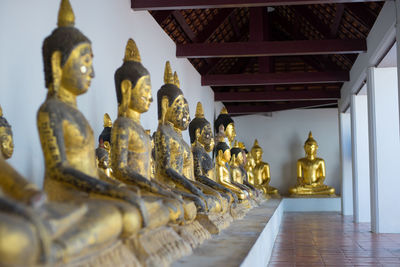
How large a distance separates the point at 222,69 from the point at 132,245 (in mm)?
10721

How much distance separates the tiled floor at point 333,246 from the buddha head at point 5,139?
9.51ft

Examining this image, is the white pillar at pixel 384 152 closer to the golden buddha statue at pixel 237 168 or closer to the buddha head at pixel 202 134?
the golden buddha statue at pixel 237 168

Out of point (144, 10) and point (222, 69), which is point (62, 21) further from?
point (222, 69)

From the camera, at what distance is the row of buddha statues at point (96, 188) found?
75.4 inches

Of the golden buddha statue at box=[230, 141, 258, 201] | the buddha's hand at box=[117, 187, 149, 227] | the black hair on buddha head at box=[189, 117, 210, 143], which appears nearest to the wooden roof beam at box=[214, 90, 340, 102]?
the golden buddha statue at box=[230, 141, 258, 201]

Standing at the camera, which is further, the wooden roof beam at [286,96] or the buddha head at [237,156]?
the wooden roof beam at [286,96]

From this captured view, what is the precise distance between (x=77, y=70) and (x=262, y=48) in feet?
19.8

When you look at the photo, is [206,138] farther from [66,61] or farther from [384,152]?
[66,61]

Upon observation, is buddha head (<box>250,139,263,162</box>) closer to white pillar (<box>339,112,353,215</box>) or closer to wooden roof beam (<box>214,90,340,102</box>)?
wooden roof beam (<box>214,90,340,102</box>)

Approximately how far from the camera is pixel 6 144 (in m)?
3.42

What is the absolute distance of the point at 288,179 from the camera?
15.2m

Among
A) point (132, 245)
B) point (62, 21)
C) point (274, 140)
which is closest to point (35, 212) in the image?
point (132, 245)

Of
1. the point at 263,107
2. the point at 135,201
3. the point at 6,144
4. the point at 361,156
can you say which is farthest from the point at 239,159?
the point at 135,201

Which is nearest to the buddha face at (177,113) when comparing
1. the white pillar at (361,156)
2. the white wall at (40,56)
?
the white wall at (40,56)
